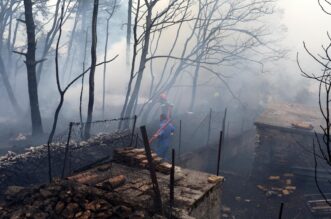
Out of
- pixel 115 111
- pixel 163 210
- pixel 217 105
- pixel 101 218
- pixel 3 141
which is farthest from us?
pixel 217 105

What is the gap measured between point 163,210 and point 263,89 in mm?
20475

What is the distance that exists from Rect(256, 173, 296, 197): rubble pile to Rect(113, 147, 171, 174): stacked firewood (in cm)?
529

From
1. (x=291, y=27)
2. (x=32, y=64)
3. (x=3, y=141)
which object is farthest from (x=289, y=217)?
(x=291, y=27)

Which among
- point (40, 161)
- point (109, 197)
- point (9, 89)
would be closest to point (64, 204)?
point (109, 197)

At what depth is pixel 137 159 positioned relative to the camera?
299 inches

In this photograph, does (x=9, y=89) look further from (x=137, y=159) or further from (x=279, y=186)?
(x=279, y=186)

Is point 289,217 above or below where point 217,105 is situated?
below

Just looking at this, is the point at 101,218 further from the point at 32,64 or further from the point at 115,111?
the point at 115,111

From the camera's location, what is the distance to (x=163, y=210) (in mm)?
5449

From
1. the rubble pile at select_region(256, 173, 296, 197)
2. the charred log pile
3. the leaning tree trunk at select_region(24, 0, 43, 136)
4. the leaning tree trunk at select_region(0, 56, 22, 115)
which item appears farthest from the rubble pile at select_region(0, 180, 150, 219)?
the leaning tree trunk at select_region(0, 56, 22, 115)

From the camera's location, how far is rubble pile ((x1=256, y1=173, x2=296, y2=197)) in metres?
11.1

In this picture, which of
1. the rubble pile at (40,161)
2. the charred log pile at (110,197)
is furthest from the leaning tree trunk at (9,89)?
the charred log pile at (110,197)

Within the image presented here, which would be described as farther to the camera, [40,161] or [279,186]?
[279,186]

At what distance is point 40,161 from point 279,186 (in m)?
8.13
